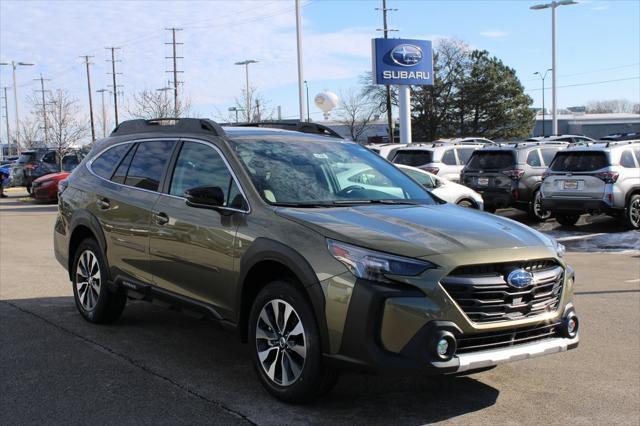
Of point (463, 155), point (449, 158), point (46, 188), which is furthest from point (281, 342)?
point (46, 188)

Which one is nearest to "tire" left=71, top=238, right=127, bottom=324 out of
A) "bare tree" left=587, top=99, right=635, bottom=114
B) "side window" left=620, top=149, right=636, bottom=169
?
"side window" left=620, top=149, right=636, bottom=169

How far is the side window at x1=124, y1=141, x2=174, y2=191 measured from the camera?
5.73m

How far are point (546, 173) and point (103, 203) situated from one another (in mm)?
11029

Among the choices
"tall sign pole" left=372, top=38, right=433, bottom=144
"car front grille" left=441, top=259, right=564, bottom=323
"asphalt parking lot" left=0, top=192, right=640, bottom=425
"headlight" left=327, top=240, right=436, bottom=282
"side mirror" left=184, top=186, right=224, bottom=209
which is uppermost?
"tall sign pole" left=372, top=38, right=433, bottom=144

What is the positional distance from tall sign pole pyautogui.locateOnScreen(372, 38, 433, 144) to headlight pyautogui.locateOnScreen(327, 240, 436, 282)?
82.3ft

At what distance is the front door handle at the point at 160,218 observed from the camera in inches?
210

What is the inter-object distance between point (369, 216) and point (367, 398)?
1203 mm

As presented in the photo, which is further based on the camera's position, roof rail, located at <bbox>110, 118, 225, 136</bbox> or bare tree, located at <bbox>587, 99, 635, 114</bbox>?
bare tree, located at <bbox>587, 99, 635, 114</bbox>

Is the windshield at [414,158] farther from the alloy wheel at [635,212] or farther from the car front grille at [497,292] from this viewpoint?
the car front grille at [497,292]

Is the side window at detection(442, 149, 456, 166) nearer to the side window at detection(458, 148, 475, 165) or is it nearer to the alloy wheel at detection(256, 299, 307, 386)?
the side window at detection(458, 148, 475, 165)

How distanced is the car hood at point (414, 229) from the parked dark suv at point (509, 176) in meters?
11.6

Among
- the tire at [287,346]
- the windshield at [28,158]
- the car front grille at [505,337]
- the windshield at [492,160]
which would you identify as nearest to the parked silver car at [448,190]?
the windshield at [492,160]

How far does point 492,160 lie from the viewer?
16.5m

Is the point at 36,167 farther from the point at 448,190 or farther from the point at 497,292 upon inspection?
the point at 497,292
